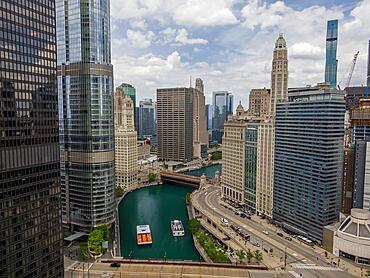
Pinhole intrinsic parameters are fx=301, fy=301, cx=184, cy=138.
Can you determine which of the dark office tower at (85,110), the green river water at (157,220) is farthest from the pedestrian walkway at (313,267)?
the dark office tower at (85,110)

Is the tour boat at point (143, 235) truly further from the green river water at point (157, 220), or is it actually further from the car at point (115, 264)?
the car at point (115, 264)

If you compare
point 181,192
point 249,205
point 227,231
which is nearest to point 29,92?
point 227,231

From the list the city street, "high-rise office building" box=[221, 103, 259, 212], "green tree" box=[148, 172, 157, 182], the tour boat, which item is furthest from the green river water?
"high-rise office building" box=[221, 103, 259, 212]

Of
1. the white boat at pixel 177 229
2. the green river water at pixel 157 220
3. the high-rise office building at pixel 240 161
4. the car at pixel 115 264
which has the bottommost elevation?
the green river water at pixel 157 220

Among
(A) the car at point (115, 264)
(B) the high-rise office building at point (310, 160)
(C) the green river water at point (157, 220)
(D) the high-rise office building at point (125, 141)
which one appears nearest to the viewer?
(A) the car at point (115, 264)

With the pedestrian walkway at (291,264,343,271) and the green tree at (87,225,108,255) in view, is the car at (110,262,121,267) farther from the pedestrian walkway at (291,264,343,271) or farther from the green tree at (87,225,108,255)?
the pedestrian walkway at (291,264,343,271)

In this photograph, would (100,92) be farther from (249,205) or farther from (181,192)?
(181,192)

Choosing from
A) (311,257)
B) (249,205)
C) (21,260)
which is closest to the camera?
(21,260)
